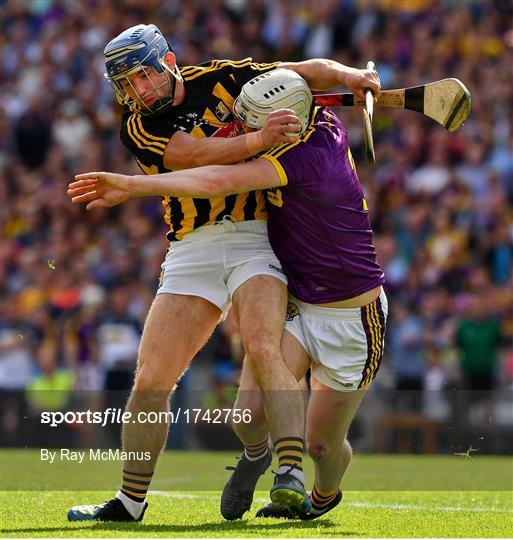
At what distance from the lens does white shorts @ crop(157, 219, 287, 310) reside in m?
6.45

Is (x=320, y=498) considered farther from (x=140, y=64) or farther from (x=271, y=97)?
(x=140, y=64)

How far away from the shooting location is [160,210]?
50.0 ft

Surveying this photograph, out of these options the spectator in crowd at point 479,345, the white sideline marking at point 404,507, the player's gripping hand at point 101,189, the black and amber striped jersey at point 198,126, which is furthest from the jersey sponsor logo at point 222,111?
the spectator in crowd at point 479,345

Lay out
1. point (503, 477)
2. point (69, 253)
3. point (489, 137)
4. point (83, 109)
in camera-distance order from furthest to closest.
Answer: point (83, 109), point (69, 253), point (489, 137), point (503, 477)

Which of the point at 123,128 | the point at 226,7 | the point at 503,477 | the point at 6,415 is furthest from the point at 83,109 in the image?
the point at 123,128

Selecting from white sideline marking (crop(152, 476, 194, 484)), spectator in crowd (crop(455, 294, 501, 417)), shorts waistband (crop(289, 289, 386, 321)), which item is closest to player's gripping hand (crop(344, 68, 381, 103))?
shorts waistband (crop(289, 289, 386, 321))

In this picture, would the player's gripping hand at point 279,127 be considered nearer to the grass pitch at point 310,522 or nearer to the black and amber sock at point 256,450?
the black and amber sock at point 256,450

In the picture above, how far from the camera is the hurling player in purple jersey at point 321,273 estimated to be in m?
6.30

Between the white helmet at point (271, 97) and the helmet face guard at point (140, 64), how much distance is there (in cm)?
36

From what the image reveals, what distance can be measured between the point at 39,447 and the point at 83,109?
7728 millimetres

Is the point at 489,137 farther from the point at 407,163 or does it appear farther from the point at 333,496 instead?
the point at 333,496

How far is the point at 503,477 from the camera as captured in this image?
30.2 feet

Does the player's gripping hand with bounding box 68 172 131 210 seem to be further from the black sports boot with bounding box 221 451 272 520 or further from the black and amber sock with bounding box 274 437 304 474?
the black sports boot with bounding box 221 451 272 520

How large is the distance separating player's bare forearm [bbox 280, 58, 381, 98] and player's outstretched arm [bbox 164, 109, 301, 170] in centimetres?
44
